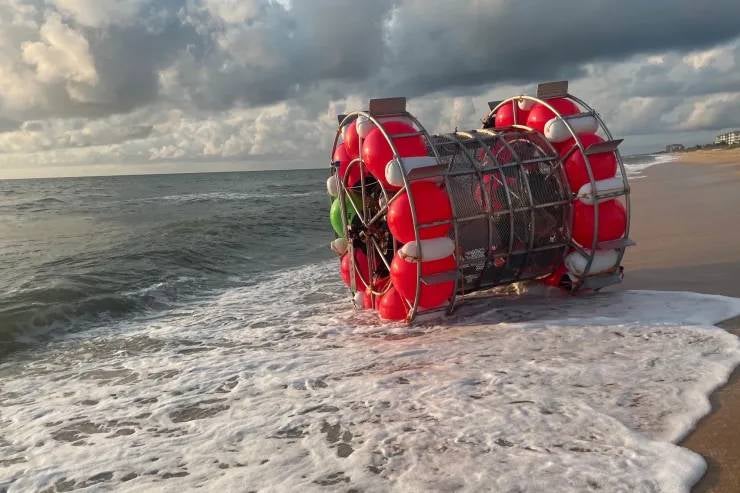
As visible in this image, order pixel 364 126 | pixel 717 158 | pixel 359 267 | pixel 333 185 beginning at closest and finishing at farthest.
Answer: pixel 364 126 → pixel 359 267 → pixel 333 185 → pixel 717 158

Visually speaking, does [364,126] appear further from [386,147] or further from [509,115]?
[509,115]

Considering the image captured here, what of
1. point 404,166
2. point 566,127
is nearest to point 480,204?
point 404,166

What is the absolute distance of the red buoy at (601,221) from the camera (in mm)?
7480

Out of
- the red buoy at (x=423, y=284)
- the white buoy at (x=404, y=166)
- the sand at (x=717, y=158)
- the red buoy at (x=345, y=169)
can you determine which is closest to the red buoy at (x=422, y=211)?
the white buoy at (x=404, y=166)

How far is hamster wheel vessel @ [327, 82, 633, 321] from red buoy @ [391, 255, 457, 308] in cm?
1

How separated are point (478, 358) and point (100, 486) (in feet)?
11.5

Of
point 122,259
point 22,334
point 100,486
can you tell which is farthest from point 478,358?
point 122,259

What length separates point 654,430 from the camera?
391 cm

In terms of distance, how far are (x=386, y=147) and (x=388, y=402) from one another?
11.3 feet

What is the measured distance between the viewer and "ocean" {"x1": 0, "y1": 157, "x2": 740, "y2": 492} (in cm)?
372

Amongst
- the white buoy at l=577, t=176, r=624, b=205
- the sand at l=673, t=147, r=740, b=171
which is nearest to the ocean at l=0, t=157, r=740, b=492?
the white buoy at l=577, t=176, r=624, b=205

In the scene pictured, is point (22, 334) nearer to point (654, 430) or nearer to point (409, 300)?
point (409, 300)

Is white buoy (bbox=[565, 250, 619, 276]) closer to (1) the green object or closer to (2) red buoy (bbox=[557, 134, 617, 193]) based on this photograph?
(2) red buoy (bbox=[557, 134, 617, 193])

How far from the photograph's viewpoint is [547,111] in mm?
8102
